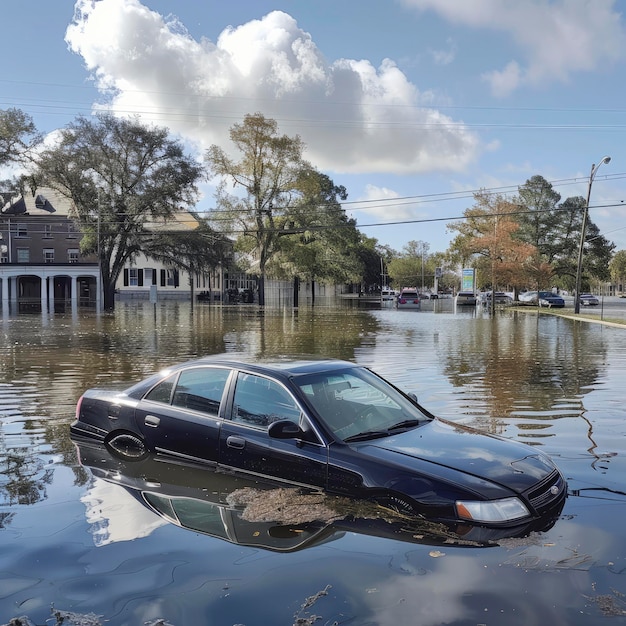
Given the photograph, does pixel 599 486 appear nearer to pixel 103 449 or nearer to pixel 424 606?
pixel 424 606

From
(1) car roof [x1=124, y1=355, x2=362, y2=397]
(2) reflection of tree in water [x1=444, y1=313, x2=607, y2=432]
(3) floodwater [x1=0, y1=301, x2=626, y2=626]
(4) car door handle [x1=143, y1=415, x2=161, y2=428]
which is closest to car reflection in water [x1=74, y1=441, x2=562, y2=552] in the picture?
(3) floodwater [x1=0, y1=301, x2=626, y2=626]

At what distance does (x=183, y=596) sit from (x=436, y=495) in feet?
6.27

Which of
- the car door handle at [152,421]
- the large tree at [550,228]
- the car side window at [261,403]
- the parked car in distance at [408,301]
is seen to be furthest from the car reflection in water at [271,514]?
the large tree at [550,228]

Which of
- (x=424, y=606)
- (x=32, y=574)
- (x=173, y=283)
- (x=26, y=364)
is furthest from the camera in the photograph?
(x=173, y=283)

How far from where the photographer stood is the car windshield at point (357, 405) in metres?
5.54

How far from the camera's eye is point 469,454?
5199mm

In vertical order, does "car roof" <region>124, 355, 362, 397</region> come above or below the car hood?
above

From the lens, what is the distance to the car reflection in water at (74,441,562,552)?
4695mm

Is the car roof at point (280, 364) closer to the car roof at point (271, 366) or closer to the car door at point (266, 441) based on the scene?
the car roof at point (271, 366)

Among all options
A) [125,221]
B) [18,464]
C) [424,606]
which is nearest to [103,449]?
[18,464]

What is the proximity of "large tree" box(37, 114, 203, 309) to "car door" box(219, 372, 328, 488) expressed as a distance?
156 ft

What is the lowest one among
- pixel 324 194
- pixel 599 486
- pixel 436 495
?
pixel 599 486

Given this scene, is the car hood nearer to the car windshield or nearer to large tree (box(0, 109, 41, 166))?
the car windshield

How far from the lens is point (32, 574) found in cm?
431
